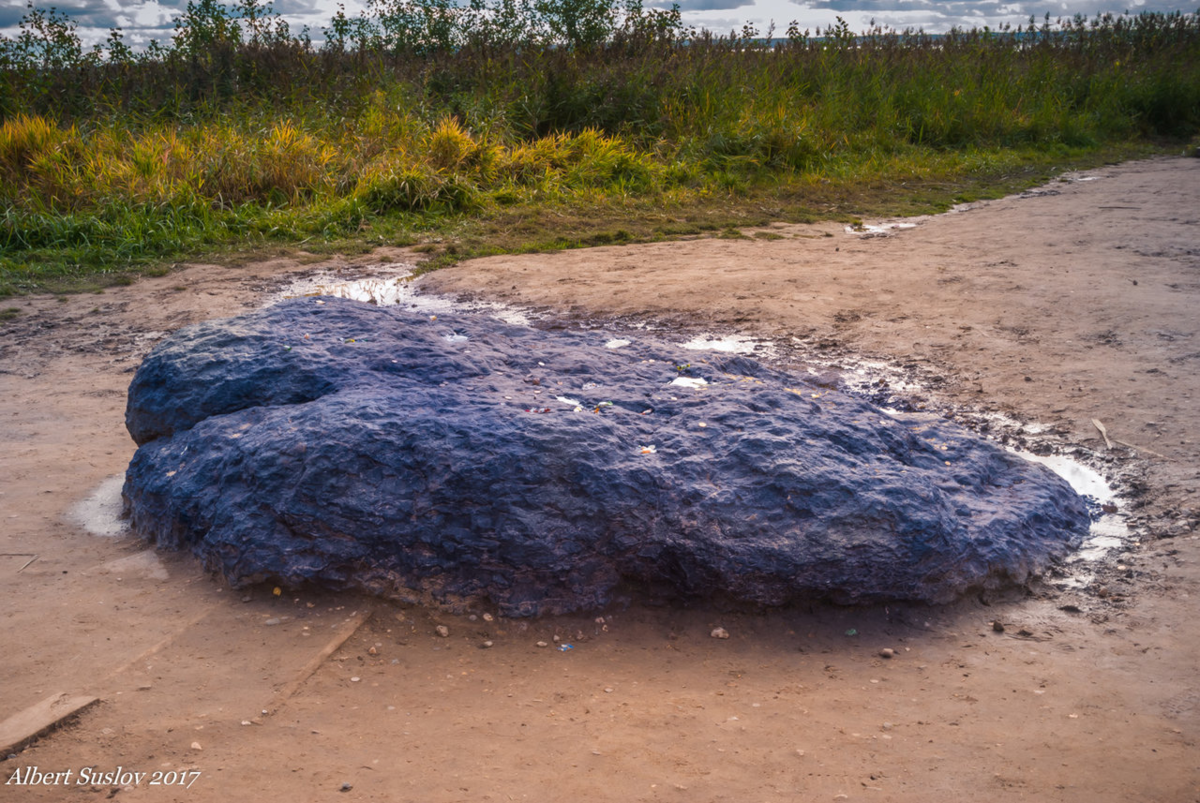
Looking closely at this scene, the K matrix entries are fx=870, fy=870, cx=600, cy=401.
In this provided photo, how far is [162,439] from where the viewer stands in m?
2.83

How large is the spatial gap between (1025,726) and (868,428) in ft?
3.29

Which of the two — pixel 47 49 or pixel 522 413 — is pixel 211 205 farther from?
pixel 522 413

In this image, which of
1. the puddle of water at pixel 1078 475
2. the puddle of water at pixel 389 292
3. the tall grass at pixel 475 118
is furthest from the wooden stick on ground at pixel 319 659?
the tall grass at pixel 475 118

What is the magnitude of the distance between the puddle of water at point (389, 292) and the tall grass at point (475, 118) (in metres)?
1.16

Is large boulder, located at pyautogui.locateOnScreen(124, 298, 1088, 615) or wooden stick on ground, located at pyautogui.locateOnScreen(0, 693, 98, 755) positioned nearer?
wooden stick on ground, located at pyautogui.locateOnScreen(0, 693, 98, 755)

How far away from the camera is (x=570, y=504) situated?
231cm

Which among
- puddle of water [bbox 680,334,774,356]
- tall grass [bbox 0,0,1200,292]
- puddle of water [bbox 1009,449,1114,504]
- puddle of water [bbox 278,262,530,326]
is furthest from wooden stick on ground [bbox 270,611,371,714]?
tall grass [bbox 0,0,1200,292]

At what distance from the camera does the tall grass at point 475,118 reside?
22.8ft

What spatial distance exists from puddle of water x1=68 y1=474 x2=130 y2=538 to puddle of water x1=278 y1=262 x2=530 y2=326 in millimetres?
2130

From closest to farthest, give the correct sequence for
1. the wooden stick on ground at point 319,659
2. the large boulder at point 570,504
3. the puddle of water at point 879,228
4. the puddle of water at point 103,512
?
the wooden stick on ground at point 319,659 → the large boulder at point 570,504 → the puddle of water at point 103,512 → the puddle of water at point 879,228

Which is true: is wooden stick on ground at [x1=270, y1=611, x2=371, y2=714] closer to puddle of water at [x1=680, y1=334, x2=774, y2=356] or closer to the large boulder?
the large boulder

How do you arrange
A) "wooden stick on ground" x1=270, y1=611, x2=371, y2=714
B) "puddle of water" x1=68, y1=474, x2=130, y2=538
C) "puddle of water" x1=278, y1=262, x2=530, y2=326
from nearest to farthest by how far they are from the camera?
1. "wooden stick on ground" x1=270, y1=611, x2=371, y2=714
2. "puddle of water" x1=68, y1=474, x2=130, y2=538
3. "puddle of water" x1=278, y1=262, x2=530, y2=326

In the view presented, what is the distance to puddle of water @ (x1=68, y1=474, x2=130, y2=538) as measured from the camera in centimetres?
277

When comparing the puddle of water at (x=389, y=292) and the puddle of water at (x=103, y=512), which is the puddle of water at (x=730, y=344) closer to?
the puddle of water at (x=389, y=292)
